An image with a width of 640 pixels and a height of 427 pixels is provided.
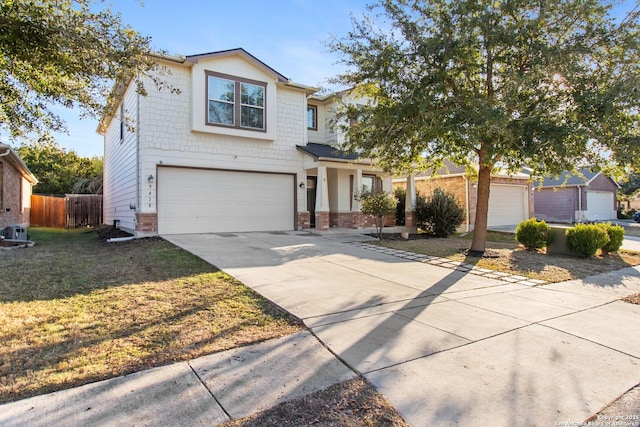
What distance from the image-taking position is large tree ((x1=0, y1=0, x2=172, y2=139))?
4.60 m

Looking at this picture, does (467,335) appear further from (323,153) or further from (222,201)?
(323,153)

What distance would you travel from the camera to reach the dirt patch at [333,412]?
2520mm

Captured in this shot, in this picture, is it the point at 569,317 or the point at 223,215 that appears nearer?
the point at 569,317

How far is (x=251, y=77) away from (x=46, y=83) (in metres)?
8.49

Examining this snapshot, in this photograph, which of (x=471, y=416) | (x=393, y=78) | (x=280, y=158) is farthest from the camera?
(x=280, y=158)

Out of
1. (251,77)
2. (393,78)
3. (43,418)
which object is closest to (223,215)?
(251,77)

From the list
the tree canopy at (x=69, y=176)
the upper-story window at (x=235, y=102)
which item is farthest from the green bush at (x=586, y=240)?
the tree canopy at (x=69, y=176)

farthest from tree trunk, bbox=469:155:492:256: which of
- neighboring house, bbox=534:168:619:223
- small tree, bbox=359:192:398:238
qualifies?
neighboring house, bbox=534:168:619:223

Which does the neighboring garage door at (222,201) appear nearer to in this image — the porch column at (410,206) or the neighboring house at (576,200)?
the porch column at (410,206)

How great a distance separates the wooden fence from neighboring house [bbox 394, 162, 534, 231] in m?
17.4

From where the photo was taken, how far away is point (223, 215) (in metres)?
13.6

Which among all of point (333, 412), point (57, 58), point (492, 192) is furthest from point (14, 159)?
point (492, 192)

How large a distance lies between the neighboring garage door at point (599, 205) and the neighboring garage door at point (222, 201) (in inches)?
994

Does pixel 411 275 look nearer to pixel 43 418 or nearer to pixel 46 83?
pixel 43 418
